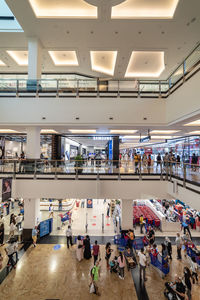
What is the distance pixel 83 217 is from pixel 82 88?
9501 millimetres

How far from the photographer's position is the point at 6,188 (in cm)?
659

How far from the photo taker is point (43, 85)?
7.95 metres

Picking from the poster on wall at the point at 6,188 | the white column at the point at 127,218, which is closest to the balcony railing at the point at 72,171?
the poster on wall at the point at 6,188

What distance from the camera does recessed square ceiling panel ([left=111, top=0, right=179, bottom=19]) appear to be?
7.32m

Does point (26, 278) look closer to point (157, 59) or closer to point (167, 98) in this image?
point (167, 98)

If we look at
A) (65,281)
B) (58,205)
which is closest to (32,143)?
(58,205)

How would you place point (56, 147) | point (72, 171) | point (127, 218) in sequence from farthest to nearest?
point (56, 147) < point (127, 218) < point (72, 171)

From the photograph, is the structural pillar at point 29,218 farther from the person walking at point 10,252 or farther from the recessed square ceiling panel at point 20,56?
the recessed square ceiling panel at point 20,56

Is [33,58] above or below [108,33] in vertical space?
below

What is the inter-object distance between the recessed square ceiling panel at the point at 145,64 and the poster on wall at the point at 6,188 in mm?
11115

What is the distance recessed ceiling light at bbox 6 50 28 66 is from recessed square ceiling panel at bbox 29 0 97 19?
15.0 feet

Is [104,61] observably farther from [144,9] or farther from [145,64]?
[144,9]

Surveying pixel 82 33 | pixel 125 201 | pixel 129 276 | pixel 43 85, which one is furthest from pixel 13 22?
pixel 129 276

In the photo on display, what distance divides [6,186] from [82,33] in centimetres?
913
